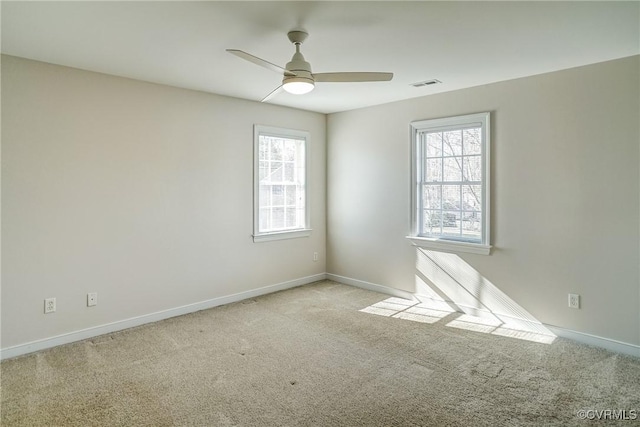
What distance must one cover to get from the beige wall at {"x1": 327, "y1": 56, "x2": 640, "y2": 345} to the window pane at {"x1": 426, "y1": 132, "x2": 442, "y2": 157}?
0.84 ft

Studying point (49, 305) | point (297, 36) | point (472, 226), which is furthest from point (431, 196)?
point (49, 305)

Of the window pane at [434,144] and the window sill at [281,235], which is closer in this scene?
the window pane at [434,144]

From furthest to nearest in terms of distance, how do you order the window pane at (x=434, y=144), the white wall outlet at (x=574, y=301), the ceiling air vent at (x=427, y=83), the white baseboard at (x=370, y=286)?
the white baseboard at (x=370, y=286), the window pane at (x=434, y=144), the ceiling air vent at (x=427, y=83), the white wall outlet at (x=574, y=301)

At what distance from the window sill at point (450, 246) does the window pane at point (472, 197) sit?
414 millimetres

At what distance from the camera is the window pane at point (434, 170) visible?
4.44 metres

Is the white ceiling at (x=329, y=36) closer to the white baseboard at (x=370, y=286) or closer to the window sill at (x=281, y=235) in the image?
the window sill at (x=281, y=235)

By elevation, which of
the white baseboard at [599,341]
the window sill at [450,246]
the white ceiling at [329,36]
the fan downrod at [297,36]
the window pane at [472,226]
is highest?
the white ceiling at [329,36]

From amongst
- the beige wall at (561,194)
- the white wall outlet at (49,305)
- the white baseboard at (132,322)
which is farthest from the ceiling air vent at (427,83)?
the white wall outlet at (49,305)

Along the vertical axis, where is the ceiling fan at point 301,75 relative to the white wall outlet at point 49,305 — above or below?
above

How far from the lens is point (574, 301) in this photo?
3426 mm

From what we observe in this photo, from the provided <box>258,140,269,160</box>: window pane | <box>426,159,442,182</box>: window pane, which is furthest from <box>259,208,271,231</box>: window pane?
<box>426,159,442,182</box>: window pane

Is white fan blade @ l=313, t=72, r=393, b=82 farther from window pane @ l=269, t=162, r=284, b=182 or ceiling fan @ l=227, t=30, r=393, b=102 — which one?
window pane @ l=269, t=162, r=284, b=182

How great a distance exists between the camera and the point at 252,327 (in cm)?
376

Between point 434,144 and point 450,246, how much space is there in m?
1.23
